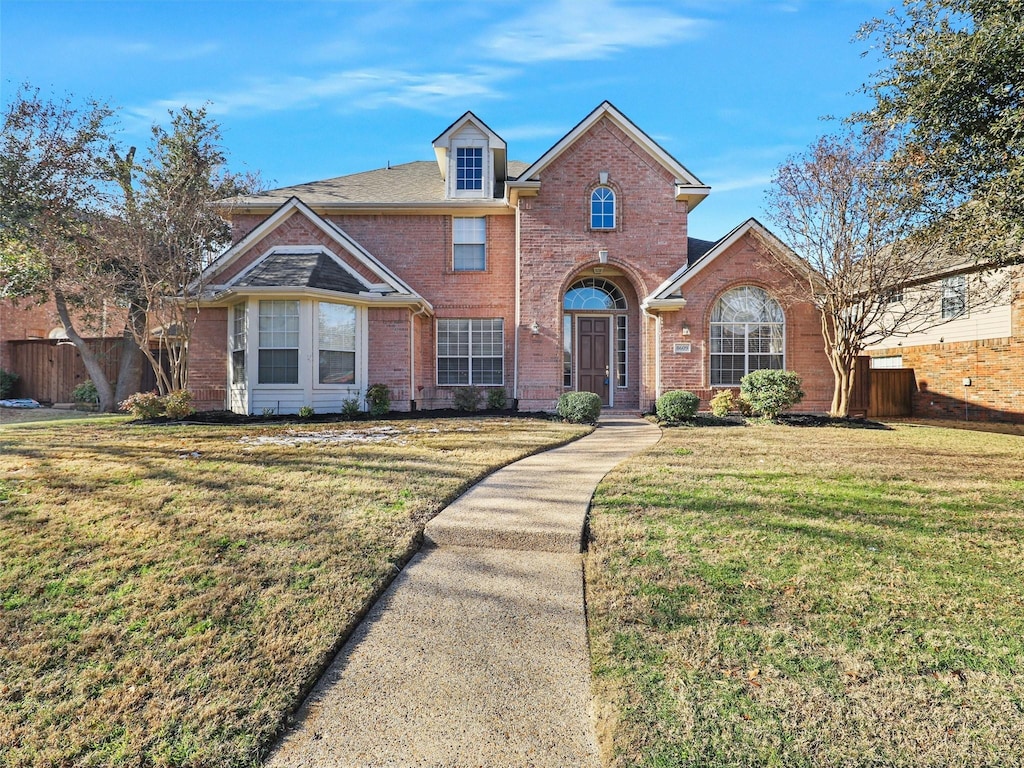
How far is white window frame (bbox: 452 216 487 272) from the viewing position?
1598 cm

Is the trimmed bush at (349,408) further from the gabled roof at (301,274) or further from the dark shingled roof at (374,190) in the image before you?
the dark shingled roof at (374,190)

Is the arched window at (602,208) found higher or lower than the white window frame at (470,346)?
higher

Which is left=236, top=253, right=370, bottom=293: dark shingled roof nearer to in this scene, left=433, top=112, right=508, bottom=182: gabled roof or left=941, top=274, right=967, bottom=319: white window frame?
left=433, top=112, right=508, bottom=182: gabled roof

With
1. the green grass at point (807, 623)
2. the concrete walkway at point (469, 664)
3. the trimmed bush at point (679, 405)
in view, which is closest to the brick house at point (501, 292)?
the trimmed bush at point (679, 405)

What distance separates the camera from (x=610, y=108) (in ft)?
48.6

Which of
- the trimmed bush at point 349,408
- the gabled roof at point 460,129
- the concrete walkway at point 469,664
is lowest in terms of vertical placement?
the concrete walkway at point 469,664

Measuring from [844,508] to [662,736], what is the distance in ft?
13.2

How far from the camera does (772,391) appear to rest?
12656 mm

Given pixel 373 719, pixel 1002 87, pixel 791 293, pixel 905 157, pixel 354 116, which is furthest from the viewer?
pixel 791 293

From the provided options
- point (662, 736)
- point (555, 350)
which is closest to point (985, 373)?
point (555, 350)

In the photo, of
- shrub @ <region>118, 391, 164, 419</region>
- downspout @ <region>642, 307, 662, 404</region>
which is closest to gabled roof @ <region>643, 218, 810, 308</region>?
downspout @ <region>642, 307, 662, 404</region>

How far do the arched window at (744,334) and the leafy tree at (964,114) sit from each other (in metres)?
5.99

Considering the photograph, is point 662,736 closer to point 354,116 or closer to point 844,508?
point 844,508

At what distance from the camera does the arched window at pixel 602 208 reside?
49.5 ft
